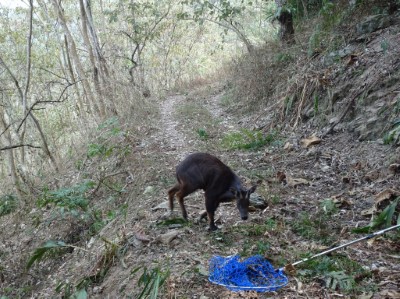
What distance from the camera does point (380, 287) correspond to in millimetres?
3615

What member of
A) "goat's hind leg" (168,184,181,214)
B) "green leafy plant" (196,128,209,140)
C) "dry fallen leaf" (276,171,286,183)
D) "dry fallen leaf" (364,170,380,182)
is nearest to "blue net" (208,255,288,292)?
"goat's hind leg" (168,184,181,214)

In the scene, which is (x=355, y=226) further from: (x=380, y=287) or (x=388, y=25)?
(x=388, y=25)

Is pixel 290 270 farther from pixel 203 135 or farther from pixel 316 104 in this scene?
pixel 203 135

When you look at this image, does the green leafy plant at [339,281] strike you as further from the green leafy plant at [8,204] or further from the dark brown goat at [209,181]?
the green leafy plant at [8,204]

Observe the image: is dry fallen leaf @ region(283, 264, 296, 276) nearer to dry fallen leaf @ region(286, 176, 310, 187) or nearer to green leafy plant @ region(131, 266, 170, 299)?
green leafy plant @ region(131, 266, 170, 299)

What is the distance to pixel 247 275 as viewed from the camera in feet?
12.4

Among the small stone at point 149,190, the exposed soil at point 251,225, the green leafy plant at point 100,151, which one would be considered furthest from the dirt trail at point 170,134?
the small stone at point 149,190

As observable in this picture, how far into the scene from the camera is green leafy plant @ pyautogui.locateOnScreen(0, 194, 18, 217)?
893 centimetres

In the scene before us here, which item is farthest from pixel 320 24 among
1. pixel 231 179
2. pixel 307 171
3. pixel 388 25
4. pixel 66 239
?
pixel 66 239

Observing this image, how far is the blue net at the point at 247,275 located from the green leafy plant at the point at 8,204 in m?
6.55

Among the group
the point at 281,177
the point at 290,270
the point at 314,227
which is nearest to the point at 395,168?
the point at 314,227

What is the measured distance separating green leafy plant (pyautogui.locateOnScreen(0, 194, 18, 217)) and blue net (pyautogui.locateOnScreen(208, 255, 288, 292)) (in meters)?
6.55

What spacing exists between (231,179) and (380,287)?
6.82ft

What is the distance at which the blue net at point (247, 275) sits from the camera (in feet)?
11.9
